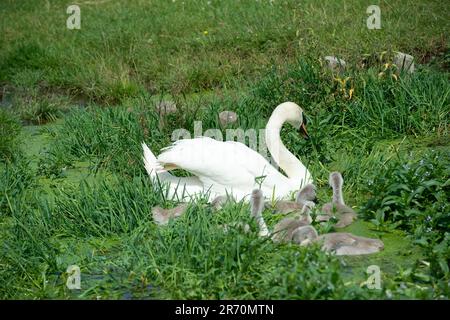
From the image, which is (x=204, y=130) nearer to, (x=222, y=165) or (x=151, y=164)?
(x=151, y=164)

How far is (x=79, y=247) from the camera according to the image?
6.20 metres

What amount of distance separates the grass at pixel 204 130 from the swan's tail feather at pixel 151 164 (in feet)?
0.49

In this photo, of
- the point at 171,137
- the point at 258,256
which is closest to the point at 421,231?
the point at 258,256

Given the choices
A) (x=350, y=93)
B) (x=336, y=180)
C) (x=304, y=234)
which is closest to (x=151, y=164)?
(x=336, y=180)

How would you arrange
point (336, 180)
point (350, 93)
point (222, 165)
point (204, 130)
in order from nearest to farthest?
point (336, 180), point (222, 165), point (204, 130), point (350, 93)

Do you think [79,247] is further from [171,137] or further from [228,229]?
[171,137]

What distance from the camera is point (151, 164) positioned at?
23.1ft

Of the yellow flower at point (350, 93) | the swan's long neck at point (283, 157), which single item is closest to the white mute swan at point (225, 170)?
the swan's long neck at point (283, 157)

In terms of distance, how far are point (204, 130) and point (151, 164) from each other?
105 cm

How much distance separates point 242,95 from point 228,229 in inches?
124

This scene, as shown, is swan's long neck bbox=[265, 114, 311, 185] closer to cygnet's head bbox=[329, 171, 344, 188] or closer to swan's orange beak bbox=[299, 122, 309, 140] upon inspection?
swan's orange beak bbox=[299, 122, 309, 140]

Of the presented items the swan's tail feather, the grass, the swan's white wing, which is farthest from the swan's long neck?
the swan's tail feather

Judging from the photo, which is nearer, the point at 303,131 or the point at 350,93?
the point at 303,131

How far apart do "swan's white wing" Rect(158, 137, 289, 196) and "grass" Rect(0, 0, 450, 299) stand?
30cm
